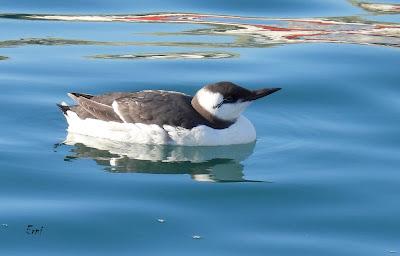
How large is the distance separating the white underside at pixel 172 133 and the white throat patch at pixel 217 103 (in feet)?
0.34

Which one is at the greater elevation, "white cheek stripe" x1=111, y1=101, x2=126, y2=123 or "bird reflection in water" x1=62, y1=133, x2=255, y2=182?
"white cheek stripe" x1=111, y1=101, x2=126, y2=123

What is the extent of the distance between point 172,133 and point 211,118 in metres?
0.48

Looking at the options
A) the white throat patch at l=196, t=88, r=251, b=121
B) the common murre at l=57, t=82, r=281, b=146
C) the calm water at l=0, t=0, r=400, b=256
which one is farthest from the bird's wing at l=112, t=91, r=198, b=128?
the calm water at l=0, t=0, r=400, b=256

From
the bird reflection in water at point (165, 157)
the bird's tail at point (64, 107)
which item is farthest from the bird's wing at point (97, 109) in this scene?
the bird reflection in water at point (165, 157)

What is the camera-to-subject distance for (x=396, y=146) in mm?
11922

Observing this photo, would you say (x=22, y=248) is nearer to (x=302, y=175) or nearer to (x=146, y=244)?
(x=146, y=244)

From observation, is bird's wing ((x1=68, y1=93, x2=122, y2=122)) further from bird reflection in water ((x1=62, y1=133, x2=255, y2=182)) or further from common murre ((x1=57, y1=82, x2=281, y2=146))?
bird reflection in water ((x1=62, y1=133, x2=255, y2=182))

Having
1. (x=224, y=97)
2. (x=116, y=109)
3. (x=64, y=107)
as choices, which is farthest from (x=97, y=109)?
(x=224, y=97)

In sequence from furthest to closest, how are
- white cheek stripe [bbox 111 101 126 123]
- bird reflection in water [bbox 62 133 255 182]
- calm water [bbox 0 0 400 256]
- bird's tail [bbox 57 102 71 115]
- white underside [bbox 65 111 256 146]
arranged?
bird's tail [bbox 57 102 71 115]
white cheek stripe [bbox 111 101 126 123]
white underside [bbox 65 111 256 146]
bird reflection in water [bbox 62 133 255 182]
calm water [bbox 0 0 400 256]

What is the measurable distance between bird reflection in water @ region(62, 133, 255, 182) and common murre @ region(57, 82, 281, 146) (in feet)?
0.25

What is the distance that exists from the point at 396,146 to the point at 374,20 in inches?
220

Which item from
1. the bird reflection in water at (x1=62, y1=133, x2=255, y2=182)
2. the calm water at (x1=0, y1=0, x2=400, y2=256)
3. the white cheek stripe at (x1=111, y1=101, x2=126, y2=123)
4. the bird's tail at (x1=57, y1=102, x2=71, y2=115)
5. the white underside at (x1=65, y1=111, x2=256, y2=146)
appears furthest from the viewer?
the bird's tail at (x1=57, y1=102, x2=71, y2=115)

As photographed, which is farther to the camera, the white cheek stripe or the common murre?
the white cheek stripe

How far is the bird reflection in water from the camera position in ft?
36.6
